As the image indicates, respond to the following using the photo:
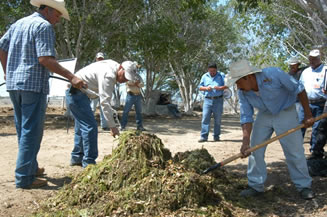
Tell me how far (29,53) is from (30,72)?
0.22 meters

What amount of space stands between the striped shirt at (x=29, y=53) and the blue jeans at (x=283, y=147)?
8.67 feet

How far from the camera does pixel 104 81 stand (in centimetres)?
452

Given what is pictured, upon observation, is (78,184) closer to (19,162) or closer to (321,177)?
(19,162)

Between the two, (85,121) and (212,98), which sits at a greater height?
(212,98)

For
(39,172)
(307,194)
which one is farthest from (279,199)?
(39,172)

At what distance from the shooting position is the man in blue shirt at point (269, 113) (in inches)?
157

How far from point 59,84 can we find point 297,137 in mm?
7000

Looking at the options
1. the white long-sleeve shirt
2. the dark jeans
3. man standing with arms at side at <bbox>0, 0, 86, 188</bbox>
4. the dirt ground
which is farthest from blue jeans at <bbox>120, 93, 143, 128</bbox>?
man standing with arms at side at <bbox>0, 0, 86, 188</bbox>

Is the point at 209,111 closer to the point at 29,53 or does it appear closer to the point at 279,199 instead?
the point at 279,199

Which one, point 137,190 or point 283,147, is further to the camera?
point 283,147

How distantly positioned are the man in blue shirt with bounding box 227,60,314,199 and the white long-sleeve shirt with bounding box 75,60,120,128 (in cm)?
151

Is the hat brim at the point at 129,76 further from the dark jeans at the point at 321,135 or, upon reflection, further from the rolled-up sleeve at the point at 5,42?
the dark jeans at the point at 321,135

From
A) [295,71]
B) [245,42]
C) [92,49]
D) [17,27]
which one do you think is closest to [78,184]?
[17,27]

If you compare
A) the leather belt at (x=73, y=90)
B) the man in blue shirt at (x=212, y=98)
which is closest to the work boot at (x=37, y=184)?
the leather belt at (x=73, y=90)
